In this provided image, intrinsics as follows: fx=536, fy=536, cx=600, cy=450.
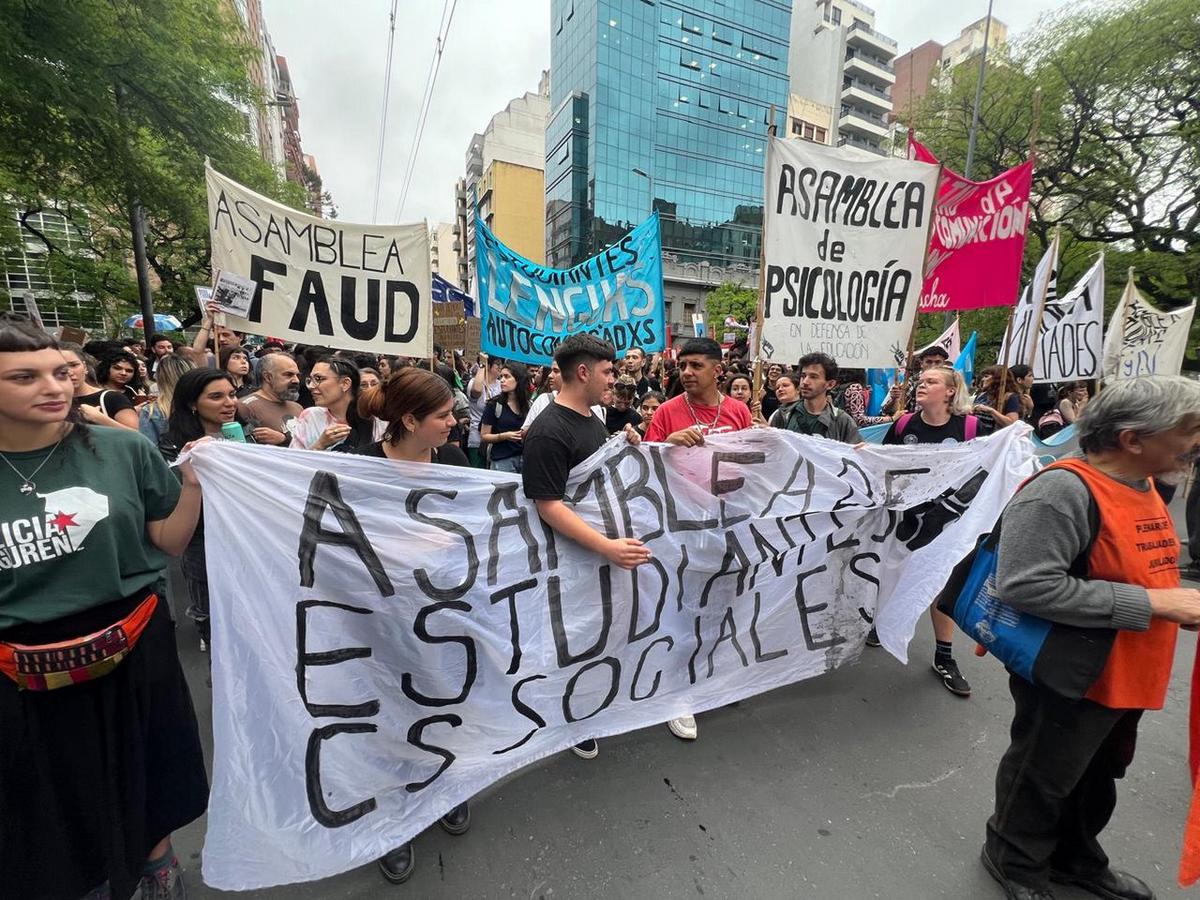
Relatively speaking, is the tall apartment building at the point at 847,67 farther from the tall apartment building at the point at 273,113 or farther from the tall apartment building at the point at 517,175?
the tall apartment building at the point at 273,113

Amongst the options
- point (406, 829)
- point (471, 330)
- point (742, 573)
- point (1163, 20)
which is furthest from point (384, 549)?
point (1163, 20)

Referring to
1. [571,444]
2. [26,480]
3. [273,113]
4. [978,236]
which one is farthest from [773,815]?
[273,113]

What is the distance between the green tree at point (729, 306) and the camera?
32.3 meters

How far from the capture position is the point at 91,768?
5.22ft

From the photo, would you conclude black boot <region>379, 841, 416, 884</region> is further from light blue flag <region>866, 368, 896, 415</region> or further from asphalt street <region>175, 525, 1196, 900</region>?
light blue flag <region>866, 368, 896, 415</region>

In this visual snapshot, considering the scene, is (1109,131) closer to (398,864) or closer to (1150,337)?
(1150,337)

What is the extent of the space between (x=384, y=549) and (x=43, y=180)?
39.2 ft

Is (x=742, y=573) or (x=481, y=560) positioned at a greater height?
(x=481, y=560)

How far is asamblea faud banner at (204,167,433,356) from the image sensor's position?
3744 mm

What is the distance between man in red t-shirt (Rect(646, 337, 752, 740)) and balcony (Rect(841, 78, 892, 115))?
216 feet

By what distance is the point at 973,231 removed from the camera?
5.06 meters

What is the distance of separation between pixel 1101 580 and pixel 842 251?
285 centimetres

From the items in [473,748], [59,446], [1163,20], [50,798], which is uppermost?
[1163,20]

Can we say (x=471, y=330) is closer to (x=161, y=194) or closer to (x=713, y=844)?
(x=161, y=194)
